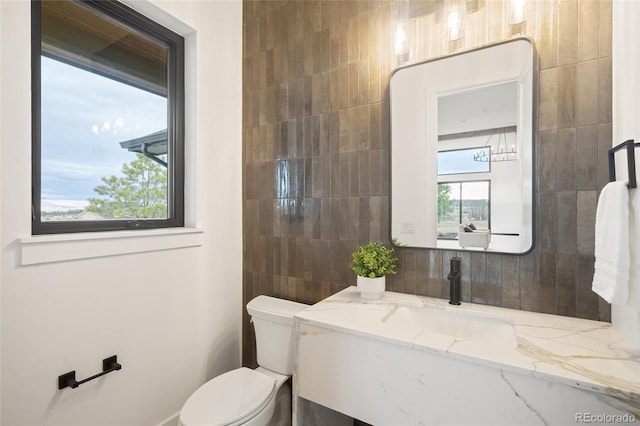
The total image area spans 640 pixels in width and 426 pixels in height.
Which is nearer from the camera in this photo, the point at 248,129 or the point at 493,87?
the point at 493,87

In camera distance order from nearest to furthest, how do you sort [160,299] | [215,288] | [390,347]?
[390,347]
[160,299]
[215,288]

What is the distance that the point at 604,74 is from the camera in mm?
1147

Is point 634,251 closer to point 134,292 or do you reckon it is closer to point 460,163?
point 460,163

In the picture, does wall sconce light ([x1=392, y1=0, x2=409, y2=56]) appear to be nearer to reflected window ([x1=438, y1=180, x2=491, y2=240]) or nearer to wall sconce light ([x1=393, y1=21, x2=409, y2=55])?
wall sconce light ([x1=393, y1=21, x2=409, y2=55])

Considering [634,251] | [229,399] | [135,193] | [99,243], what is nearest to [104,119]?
[135,193]

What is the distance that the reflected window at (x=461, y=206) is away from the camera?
136 centimetres

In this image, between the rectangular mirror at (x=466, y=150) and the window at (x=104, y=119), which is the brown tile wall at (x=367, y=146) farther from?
the window at (x=104, y=119)

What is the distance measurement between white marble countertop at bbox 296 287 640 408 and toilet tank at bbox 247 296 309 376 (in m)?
0.36

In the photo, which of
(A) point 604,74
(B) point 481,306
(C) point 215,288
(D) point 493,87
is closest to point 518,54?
(D) point 493,87

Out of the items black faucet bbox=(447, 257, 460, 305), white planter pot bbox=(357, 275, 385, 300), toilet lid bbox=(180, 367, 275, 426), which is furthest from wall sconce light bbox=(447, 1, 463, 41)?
toilet lid bbox=(180, 367, 275, 426)

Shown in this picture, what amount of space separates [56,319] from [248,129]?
55.0 inches

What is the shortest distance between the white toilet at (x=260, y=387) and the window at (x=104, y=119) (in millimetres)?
780

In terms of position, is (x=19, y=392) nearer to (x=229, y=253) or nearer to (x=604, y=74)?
(x=229, y=253)

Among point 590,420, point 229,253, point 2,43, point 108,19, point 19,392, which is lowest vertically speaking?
point 19,392
